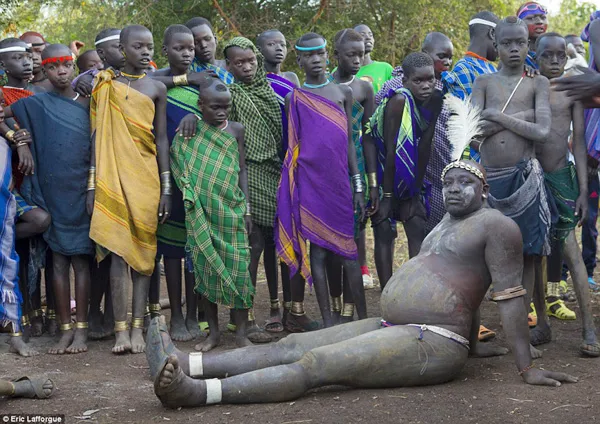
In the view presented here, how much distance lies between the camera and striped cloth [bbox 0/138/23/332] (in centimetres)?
588

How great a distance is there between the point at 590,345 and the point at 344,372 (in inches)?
72.4

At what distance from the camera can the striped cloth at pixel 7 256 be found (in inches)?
232

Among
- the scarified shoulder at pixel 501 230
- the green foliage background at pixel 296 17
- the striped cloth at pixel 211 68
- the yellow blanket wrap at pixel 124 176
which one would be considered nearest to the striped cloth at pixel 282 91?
the striped cloth at pixel 211 68

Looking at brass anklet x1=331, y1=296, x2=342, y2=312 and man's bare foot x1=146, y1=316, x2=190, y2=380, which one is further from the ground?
man's bare foot x1=146, y1=316, x2=190, y2=380

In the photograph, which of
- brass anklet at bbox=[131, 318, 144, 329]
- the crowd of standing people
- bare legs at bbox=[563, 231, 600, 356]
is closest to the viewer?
bare legs at bbox=[563, 231, 600, 356]

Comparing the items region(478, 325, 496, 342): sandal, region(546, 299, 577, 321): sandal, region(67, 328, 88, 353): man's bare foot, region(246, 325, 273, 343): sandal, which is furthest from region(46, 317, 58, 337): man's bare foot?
region(546, 299, 577, 321): sandal

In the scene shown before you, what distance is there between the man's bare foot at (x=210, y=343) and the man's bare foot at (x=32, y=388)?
132cm

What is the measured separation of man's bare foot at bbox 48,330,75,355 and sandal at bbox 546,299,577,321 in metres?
3.61

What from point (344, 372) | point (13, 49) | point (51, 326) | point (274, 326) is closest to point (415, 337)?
point (344, 372)

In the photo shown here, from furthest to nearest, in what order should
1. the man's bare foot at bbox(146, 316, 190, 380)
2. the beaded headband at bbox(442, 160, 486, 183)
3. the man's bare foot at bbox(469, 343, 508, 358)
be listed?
1. the man's bare foot at bbox(469, 343, 508, 358)
2. the beaded headband at bbox(442, 160, 486, 183)
3. the man's bare foot at bbox(146, 316, 190, 380)

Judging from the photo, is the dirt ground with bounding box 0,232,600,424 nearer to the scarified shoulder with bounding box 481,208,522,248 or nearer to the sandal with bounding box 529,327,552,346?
the sandal with bounding box 529,327,552,346

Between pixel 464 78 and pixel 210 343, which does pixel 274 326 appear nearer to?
pixel 210 343

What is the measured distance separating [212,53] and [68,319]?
2277 millimetres

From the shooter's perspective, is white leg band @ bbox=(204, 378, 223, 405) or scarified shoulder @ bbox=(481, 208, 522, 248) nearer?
white leg band @ bbox=(204, 378, 223, 405)
